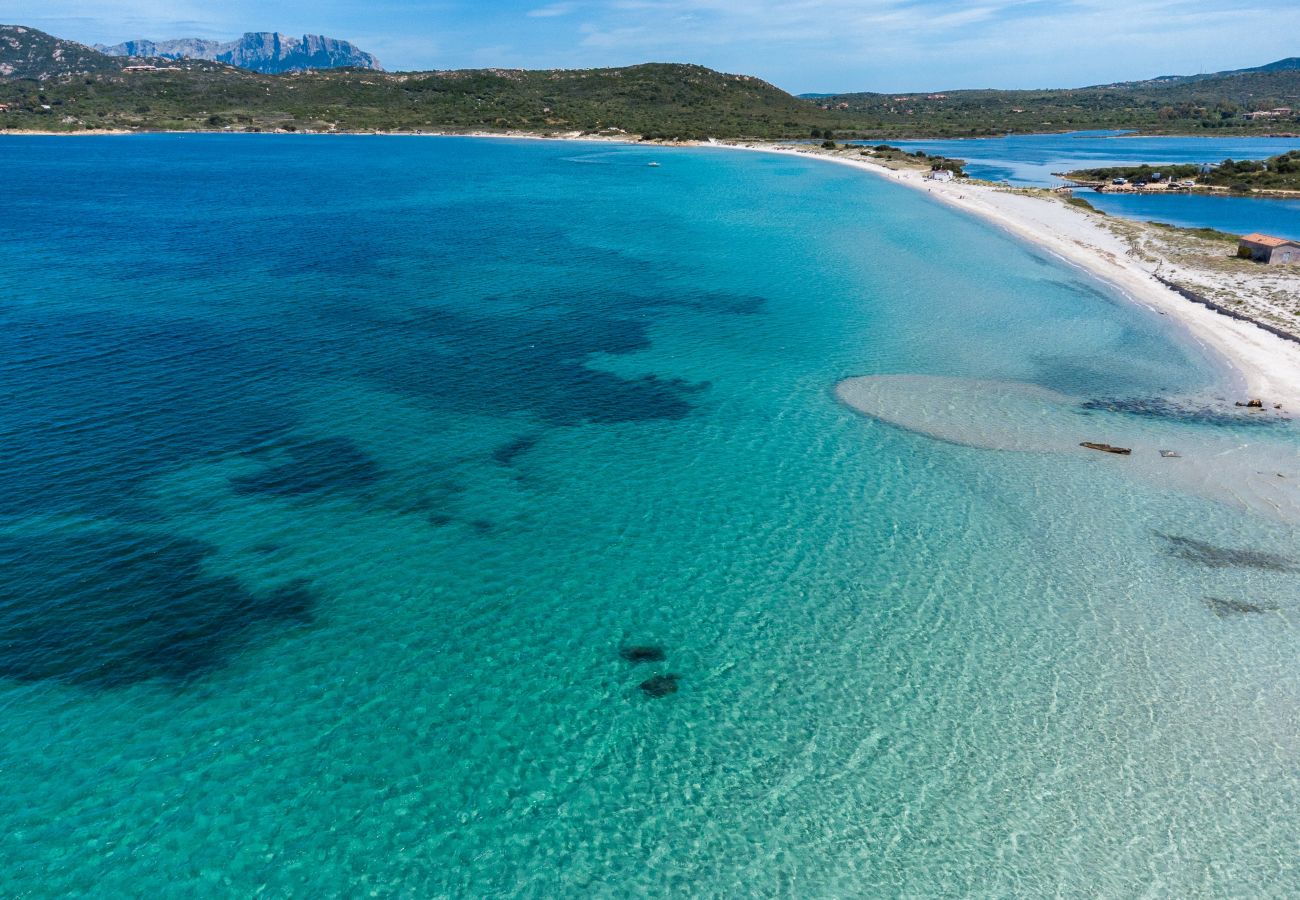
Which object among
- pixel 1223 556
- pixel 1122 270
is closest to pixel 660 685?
pixel 1223 556

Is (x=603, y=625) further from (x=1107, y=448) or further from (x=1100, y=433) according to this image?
(x=1100, y=433)

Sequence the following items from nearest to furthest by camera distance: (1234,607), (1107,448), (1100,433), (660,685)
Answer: (660,685) < (1234,607) < (1107,448) < (1100,433)

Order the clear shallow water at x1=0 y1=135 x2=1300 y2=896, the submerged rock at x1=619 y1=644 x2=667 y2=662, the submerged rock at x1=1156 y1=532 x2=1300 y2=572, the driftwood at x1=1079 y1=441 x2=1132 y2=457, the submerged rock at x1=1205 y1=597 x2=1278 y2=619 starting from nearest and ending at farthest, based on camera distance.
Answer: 1. the clear shallow water at x1=0 y1=135 x2=1300 y2=896
2. the submerged rock at x1=619 y1=644 x2=667 y2=662
3. the submerged rock at x1=1205 y1=597 x2=1278 y2=619
4. the submerged rock at x1=1156 y1=532 x2=1300 y2=572
5. the driftwood at x1=1079 y1=441 x2=1132 y2=457

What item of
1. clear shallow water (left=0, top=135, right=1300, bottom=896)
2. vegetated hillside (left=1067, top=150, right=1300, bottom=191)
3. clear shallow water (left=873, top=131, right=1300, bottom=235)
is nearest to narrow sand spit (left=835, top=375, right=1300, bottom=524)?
clear shallow water (left=0, top=135, right=1300, bottom=896)

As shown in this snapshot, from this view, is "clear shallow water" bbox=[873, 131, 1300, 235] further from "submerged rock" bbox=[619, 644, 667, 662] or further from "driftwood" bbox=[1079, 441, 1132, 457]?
"submerged rock" bbox=[619, 644, 667, 662]

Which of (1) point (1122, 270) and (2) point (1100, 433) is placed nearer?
(2) point (1100, 433)

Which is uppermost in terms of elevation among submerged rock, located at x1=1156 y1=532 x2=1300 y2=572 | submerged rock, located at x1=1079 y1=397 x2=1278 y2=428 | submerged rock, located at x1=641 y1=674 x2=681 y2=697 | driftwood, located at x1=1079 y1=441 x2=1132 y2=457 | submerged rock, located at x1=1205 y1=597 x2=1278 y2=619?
submerged rock, located at x1=1079 y1=397 x2=1278 y2=428

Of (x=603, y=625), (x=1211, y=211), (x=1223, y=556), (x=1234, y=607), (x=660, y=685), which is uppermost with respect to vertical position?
(x=1211, y=211)
